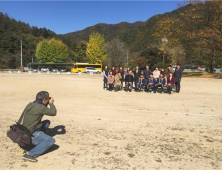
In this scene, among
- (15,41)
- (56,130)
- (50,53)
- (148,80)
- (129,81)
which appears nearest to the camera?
(56,130)

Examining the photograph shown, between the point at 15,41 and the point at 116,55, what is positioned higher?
the point at 15,41

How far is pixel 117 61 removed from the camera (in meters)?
50.2

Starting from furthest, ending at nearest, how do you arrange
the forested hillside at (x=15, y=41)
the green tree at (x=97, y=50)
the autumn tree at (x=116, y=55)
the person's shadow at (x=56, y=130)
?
the forested hillside at (x=15, y=41), the green tree at (x=97, y=50), the autumn tree at (x=116, y=55), the person's shadow at (x=56, y=130)

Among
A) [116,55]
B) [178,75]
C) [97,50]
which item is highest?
[97,50]

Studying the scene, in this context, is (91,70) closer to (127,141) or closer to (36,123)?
(127,141)

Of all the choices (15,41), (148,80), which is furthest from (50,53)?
(148,80)

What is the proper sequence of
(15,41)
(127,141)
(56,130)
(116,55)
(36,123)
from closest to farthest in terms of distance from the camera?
(36,123) → (127,141) → (56,130) → (116,55) → (15,41)

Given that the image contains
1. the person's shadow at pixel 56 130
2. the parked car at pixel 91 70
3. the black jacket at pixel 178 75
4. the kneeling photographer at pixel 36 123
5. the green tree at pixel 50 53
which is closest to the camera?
the kneeling photographer at pixel 36 123

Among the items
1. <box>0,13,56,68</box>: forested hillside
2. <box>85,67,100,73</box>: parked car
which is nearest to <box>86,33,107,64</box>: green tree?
<box>85,67,100,73</box>: parked car

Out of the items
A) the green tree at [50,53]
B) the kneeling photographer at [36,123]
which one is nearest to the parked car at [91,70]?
the green tree at [50,53]

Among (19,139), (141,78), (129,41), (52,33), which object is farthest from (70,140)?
(52,33)

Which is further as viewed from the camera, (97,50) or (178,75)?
(97,50)

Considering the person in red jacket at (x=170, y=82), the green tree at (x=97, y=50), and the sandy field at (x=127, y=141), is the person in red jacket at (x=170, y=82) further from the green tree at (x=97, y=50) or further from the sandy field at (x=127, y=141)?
the green tree at (x=97, y=50)

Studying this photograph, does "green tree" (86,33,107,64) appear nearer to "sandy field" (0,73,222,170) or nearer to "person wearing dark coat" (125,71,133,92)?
"person wearing dark coat" (125,71,133,92)
